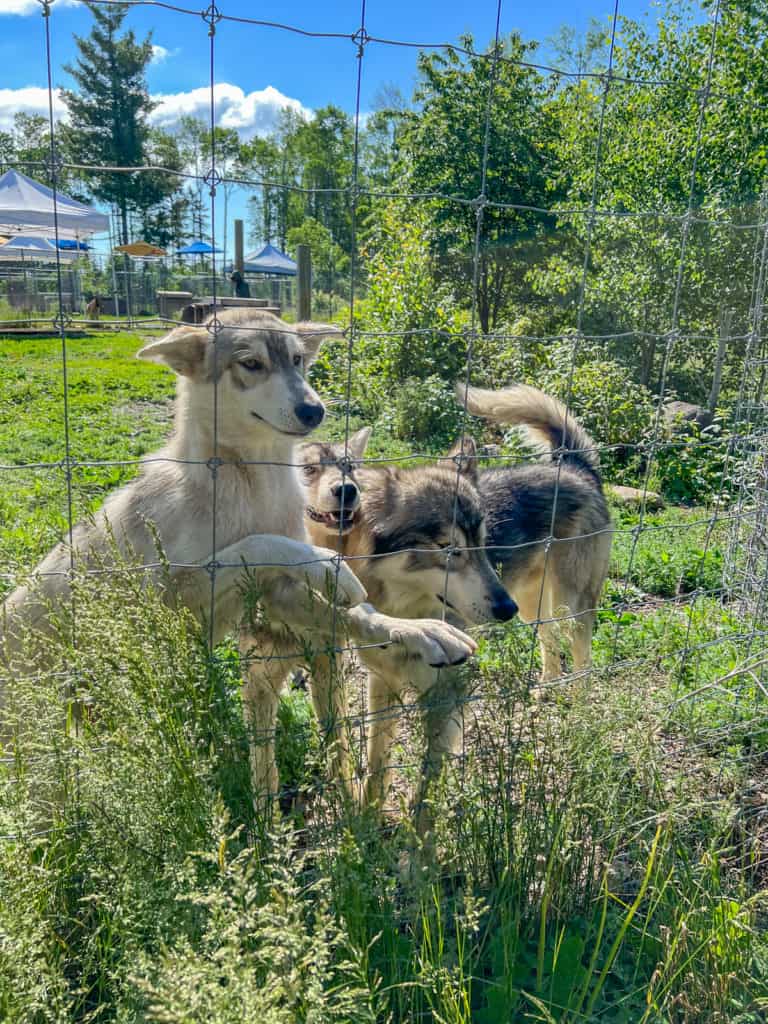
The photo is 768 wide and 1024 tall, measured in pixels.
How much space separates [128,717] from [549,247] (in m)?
14.7

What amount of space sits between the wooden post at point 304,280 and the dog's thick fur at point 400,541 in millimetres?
6417

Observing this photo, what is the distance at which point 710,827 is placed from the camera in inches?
99.2

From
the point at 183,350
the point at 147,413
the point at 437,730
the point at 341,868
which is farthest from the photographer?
the point at 147,413

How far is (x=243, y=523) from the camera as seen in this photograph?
2857mm

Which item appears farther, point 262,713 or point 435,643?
point 262,713

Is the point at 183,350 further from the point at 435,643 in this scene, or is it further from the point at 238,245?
the point at 238,245

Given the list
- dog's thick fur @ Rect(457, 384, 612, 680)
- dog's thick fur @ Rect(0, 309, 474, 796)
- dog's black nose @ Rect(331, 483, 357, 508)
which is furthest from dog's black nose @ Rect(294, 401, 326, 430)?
dog's thick fur @ Rect(457, 384, 612, 680)

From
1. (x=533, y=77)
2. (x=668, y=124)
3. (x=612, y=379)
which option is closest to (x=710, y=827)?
(x=612, y=379)

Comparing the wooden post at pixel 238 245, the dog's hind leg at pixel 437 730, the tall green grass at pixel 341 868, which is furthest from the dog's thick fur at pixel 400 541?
the wooden post at pixel 238 245

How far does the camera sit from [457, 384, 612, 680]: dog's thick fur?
4.01 metres

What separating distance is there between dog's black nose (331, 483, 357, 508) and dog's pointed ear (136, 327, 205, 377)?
0.66 meters

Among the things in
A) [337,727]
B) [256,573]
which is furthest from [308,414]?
[337,727]

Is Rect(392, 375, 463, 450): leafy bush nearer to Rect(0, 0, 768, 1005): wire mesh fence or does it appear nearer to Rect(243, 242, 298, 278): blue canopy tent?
Rect(243, 242, 298, 278): blue canopy tent

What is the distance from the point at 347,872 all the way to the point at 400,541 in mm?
1644
